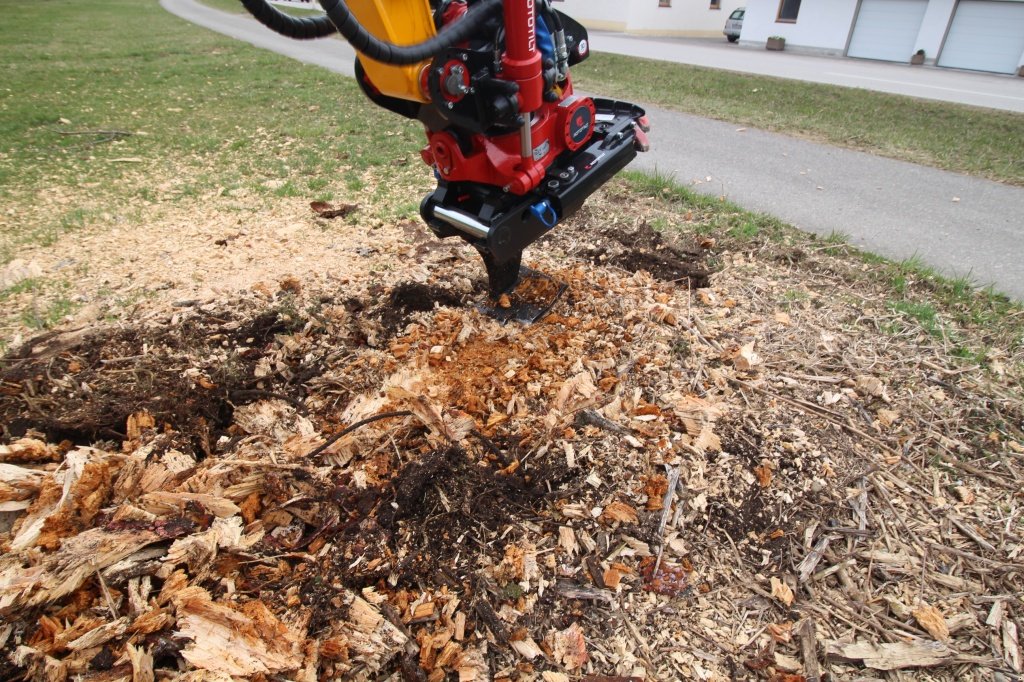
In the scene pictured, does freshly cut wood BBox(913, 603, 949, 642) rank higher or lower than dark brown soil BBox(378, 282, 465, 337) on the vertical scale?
lower

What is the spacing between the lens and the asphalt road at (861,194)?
4801mm

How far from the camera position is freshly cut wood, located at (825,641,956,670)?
2.05 meters

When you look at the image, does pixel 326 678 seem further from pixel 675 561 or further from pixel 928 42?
pixel 928 42

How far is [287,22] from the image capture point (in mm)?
2225

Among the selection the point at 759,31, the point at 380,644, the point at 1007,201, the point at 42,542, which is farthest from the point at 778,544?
the point at 759,31

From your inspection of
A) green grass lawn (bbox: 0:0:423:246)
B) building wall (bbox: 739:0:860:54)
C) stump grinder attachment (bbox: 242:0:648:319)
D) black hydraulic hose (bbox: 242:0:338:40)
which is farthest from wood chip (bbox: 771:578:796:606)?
building wall (bbox: 739:0:860:54)

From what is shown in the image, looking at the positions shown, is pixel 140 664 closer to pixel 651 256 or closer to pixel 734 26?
pixel 651 256

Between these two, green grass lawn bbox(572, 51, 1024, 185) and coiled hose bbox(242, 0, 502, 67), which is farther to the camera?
green grass lawn bbox(572, 51, 1024, 185)

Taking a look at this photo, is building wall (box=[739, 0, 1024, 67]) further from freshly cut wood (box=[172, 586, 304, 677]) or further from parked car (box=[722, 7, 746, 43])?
freshly cut wood (box=[172, 586, 304, 677])

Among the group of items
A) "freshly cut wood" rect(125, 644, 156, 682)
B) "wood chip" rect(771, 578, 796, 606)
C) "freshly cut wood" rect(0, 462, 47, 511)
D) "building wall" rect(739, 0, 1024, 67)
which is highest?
"building wall" rect(739, 0, 1024, 67)

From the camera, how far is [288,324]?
3.61m

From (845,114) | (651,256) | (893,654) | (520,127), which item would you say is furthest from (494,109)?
(845,114)

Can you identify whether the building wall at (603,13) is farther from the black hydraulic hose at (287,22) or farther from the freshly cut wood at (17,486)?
the freshly cut wood at (17,486)

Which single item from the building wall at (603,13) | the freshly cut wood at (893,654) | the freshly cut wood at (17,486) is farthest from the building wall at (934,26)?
the freshly cut wood at (17,486)
